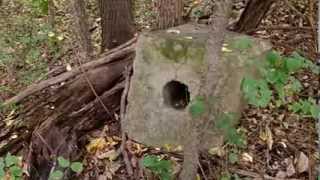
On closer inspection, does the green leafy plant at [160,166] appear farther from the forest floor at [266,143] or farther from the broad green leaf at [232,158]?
the broad green leaf at [232,158]

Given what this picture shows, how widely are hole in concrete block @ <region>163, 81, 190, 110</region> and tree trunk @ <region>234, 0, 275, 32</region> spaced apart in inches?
32.1

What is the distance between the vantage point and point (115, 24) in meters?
5.21

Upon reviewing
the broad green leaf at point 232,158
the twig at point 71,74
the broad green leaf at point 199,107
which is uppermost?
the broad green leaf at point 199,107

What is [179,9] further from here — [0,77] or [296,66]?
[0,77]

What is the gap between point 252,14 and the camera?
434 cm

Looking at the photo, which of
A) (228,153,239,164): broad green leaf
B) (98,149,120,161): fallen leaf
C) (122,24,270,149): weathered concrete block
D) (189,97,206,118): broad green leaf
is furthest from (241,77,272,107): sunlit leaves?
(98,149,120,161): fallen leaf

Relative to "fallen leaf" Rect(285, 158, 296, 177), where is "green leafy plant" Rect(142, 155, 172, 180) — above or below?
above

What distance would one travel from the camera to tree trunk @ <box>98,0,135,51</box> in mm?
5172

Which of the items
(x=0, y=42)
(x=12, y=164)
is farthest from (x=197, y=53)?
(x=0, y=42)

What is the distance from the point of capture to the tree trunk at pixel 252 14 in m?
4.26

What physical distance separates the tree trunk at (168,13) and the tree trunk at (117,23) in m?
1.12

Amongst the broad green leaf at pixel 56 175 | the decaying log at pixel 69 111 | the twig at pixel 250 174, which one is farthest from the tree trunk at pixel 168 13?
the broad green leaf at pixel 56 175

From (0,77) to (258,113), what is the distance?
11.6 ft

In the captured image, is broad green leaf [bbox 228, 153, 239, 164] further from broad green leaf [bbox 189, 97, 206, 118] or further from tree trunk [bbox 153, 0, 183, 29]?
tree trunk [bbox 153, 0, 183, 29]
